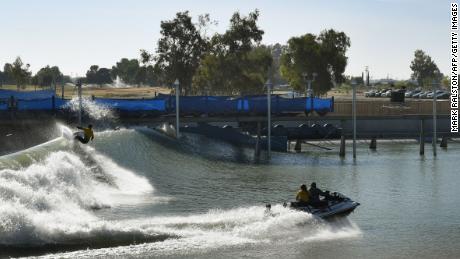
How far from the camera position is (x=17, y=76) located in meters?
126

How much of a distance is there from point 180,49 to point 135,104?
1707 inches

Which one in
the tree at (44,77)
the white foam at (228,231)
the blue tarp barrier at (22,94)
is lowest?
the white foam at (228,231)

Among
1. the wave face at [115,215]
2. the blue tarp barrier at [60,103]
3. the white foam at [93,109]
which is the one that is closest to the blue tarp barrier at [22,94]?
the blue tarp barrier at [60,103]

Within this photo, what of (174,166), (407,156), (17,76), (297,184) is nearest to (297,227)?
(297,184)

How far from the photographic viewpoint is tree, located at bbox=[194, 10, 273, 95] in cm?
9294

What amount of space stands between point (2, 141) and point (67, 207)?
15.2 metres

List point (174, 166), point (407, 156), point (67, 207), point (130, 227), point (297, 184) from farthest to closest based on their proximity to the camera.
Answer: point (407, 156) < point (174, 166) < point (297, 184) < point (67, 207) < point (130, 227)

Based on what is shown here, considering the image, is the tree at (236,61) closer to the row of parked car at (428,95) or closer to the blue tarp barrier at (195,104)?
the blue tarp barrier at (195,104)

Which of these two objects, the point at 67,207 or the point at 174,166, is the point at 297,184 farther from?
the point at 67,207

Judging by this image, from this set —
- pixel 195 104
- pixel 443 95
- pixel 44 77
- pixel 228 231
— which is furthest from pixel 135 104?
pixel 44 77

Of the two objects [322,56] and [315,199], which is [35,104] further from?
[322,56]

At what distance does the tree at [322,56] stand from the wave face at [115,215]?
177 feet

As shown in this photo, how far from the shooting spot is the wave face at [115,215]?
2670 centimetres

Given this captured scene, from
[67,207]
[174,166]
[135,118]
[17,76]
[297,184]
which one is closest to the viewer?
[67,207]
